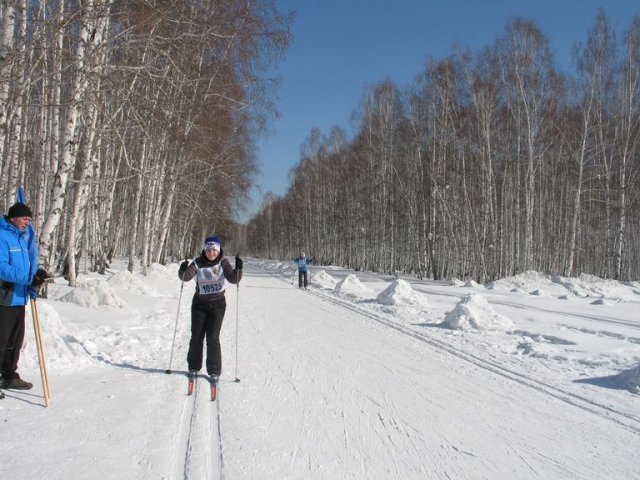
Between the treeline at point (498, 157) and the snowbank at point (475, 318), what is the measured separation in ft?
44.3

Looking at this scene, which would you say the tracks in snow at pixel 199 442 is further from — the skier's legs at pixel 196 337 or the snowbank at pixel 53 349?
the snowbank at pixel 53 349

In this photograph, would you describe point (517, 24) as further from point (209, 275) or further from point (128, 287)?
point (209, 275)

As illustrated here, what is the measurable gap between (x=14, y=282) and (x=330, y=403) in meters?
3.34

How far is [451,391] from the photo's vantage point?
5344 millimetres

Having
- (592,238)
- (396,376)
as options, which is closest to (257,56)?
(396,376)

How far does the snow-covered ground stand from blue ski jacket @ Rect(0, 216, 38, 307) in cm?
96

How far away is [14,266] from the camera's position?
4.52 meters

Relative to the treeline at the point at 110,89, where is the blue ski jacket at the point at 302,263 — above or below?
below

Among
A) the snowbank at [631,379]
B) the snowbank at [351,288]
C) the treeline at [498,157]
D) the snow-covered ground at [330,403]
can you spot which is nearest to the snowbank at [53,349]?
the snow-covered ground at [330,403]

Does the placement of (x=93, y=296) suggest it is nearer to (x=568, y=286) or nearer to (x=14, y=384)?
(x=14, y=384)

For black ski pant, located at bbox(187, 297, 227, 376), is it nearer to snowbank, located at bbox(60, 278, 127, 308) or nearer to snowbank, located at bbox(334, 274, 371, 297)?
snowbank, located at bbox(60, 278, 127, 308)

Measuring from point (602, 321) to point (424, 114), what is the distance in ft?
57.4

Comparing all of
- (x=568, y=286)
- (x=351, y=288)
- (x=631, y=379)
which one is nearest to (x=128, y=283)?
(x=351, y=288)

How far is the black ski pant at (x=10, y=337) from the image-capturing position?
179 inches
